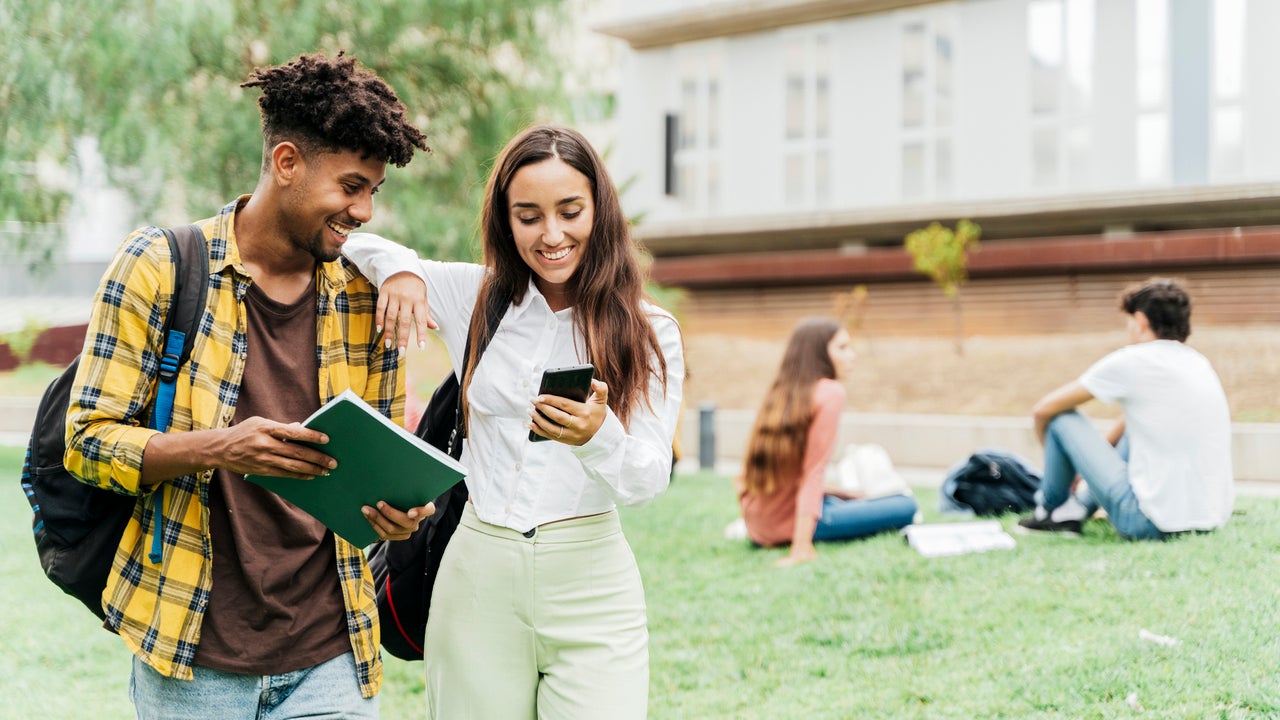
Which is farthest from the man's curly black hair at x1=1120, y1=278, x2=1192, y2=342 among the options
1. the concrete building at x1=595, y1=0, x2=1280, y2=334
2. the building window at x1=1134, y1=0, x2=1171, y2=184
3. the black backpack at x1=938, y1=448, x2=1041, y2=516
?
the building window at x1=1134, y1=0, x2=1171, y2=184

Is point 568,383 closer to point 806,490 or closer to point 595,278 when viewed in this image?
point 595,278

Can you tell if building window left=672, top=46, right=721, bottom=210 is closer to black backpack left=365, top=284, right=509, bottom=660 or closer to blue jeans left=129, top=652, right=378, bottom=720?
black backpack left=365, top=284, right=509, bottom=660

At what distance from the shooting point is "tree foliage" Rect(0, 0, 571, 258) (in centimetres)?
949

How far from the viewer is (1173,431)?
6062 mm

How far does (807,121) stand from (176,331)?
18.9 metres

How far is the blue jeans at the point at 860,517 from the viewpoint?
22.3 feet

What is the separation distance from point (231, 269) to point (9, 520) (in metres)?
5.27

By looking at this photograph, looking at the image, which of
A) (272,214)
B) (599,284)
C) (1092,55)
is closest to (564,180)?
(599,284)

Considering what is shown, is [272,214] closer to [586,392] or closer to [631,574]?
[586,392]

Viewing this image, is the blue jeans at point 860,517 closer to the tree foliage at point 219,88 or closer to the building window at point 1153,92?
the tree foliage at point 219,88

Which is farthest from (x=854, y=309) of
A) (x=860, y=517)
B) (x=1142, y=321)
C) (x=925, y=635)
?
(x=925, y=635)

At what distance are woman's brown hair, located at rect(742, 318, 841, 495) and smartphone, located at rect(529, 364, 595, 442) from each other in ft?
15.2

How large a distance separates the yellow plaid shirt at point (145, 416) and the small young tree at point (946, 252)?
1536cm

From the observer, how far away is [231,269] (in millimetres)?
2199
